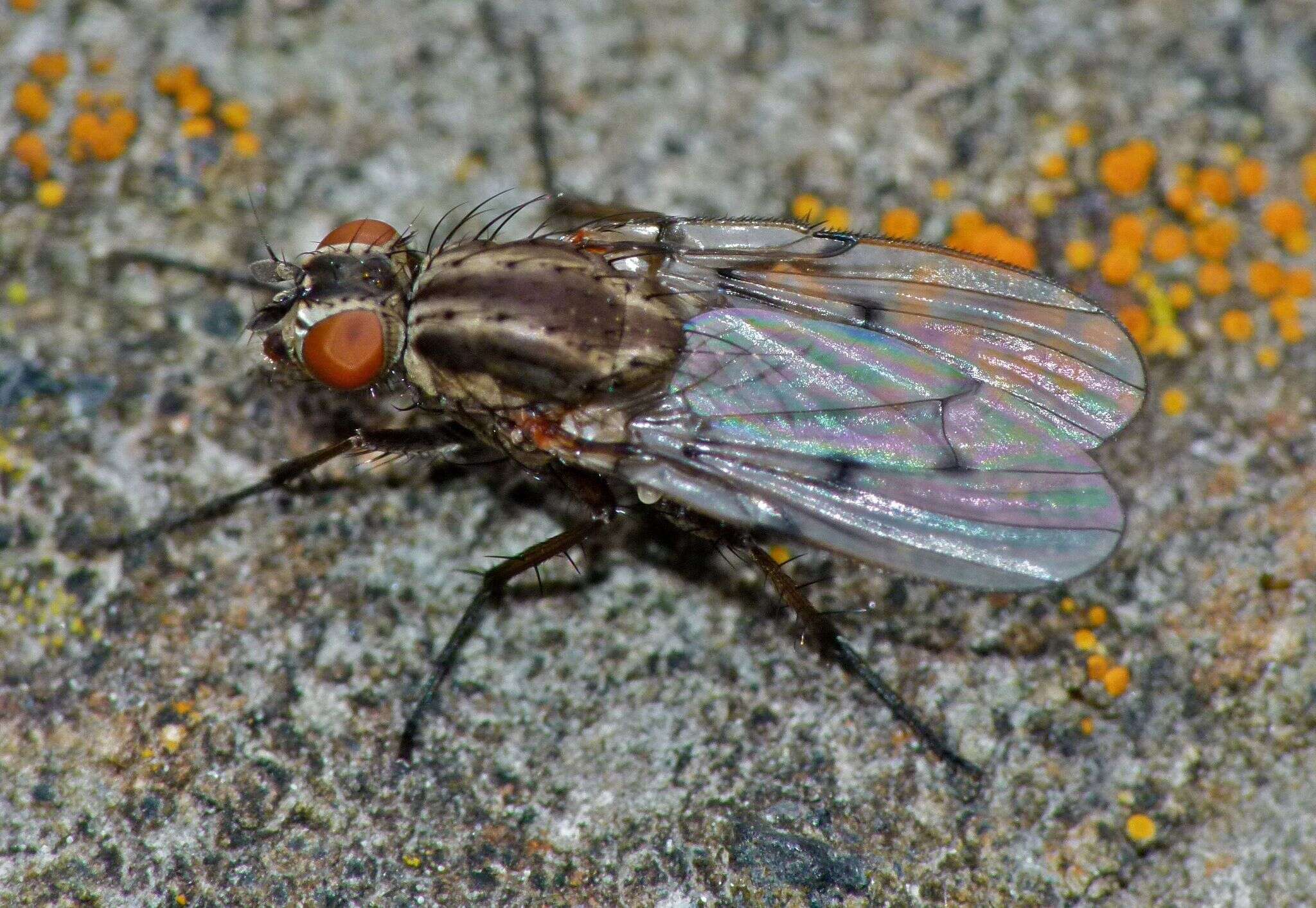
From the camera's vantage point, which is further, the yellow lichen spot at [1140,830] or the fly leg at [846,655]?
the fly leg at [846,655]

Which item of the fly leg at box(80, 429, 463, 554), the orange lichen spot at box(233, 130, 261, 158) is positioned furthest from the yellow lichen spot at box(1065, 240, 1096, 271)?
the orange lichen spot at box(233, 130, 261, 158)

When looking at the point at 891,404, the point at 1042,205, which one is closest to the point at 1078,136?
the point at 1042,205

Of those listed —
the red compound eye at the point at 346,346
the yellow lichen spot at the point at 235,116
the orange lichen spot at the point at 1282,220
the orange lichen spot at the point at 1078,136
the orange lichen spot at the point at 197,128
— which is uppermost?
the yellow lichen spot at the point at 235,116

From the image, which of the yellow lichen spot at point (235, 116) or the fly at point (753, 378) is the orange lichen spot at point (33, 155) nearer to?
the yellow lichen spot at point (235, 116)

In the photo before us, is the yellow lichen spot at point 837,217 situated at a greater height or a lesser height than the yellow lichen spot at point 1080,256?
greater

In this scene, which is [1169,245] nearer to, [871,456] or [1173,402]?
[1173,402]

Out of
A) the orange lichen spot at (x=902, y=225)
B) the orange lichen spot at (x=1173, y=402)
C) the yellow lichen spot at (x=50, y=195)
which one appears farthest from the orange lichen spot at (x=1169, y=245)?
the yellow lichen spot at (x=50, y=195)

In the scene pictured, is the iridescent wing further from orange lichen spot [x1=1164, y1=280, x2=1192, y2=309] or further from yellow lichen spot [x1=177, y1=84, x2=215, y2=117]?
yellow lichen spot [x1=177, y1=84, x2=215, y2=117]
